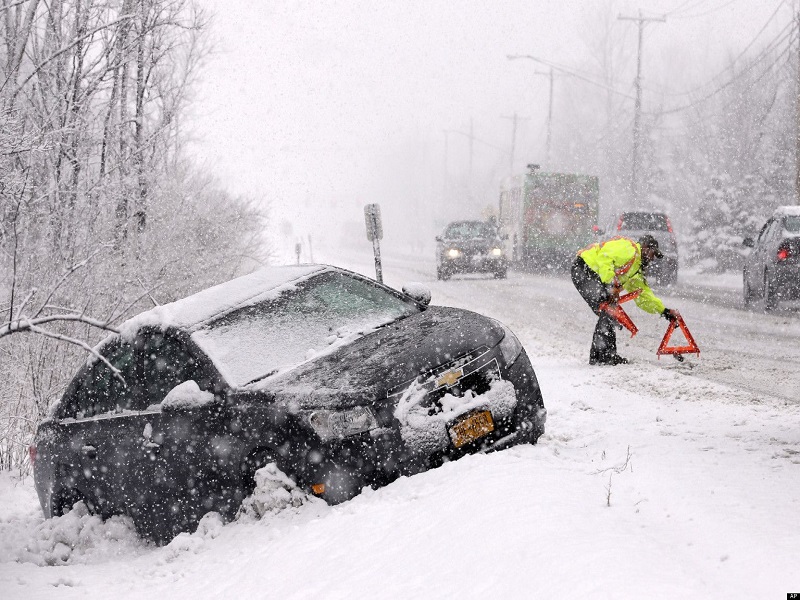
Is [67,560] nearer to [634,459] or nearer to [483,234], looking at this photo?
[634,459]

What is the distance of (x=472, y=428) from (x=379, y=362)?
2.23 feet

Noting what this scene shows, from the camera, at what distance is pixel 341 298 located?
20.2 feet

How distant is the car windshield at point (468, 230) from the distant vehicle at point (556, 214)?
2121 mm

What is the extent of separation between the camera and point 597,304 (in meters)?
8.88

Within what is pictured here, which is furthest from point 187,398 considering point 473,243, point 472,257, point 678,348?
point 473,243

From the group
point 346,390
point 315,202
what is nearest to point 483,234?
point 346,390

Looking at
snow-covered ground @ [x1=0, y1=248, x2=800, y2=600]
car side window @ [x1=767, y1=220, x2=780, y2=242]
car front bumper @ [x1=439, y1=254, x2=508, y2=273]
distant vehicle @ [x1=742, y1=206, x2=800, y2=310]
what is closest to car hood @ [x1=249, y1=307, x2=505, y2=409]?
snow-covered ground @ [x1=0, y1=248, x2=800, y2=600]

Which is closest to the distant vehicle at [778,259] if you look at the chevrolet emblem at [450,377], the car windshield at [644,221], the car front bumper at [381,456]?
the car windshield at [644,221]

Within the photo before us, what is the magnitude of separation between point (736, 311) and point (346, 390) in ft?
39.1

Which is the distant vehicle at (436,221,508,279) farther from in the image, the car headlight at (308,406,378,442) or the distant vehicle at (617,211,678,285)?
the car headlight at (308,406,378,442)

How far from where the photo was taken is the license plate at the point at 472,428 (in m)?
4.84

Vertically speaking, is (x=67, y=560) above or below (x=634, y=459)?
below

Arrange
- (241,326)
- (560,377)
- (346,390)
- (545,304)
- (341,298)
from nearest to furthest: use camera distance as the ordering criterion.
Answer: (346,390) → (241,326) → (341,298) → (560,377) → (545,304)

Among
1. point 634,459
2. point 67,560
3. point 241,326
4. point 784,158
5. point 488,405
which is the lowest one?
point 67,560
